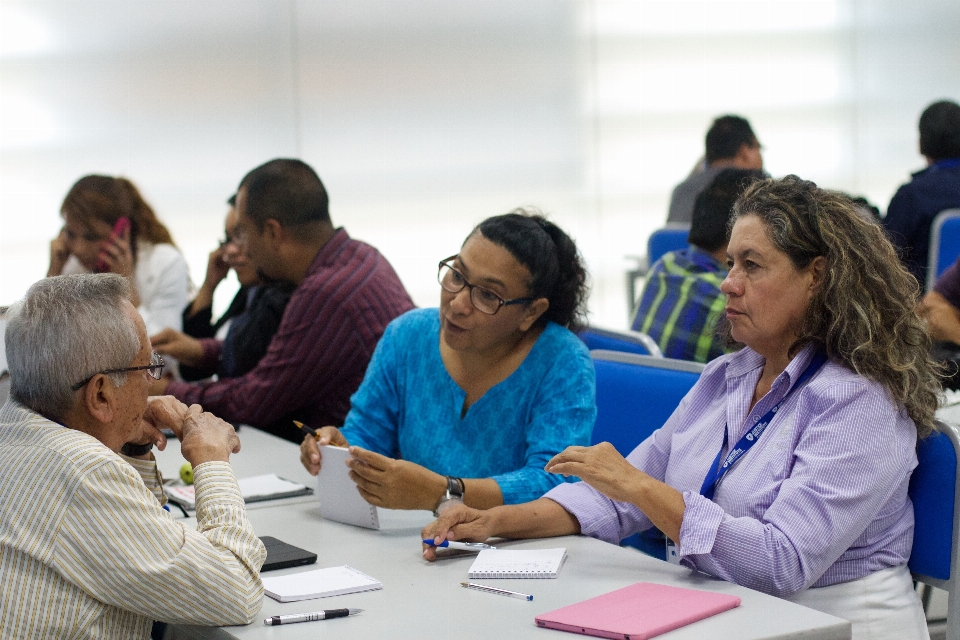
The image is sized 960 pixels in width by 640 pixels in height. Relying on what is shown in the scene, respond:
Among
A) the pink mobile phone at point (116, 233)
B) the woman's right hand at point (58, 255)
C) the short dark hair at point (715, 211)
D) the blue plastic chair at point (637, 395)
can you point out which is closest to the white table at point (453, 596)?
the blue plastic chair at point (637, 395)

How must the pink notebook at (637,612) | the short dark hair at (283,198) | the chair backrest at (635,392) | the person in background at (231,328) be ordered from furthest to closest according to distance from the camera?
the person in background at (231,328) < the short dark hair at (283,198) < the chair backrest at (635,392) < the pink notebook at (637,612)

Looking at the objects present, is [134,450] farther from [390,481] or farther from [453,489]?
[453,489]

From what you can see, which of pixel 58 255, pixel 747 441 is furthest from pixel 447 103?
pixel 747 441

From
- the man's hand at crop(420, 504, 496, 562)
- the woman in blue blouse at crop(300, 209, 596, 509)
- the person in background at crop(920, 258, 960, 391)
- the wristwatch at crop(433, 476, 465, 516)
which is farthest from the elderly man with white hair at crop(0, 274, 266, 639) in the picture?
the person in background at crop(920, 258, 960, 391)

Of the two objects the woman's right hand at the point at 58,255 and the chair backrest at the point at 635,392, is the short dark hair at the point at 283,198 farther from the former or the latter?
the woman's right hand at the point at 58,255

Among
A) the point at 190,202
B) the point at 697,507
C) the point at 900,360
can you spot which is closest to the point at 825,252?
the point at 900,360

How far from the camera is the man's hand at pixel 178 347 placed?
12.6 feet

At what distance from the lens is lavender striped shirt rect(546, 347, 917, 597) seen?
5.63ft

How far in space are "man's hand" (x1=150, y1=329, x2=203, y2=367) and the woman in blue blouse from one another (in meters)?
1.53

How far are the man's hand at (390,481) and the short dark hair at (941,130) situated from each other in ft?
13.7

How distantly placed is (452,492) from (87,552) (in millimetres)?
790

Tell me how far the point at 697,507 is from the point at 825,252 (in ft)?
1.65

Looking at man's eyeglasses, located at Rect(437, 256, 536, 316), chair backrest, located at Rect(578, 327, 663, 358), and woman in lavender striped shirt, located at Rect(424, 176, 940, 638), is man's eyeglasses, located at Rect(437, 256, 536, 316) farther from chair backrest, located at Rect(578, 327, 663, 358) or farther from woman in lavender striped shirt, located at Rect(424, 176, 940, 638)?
chair backrest, located at Rect(578, 327, 663, 358)

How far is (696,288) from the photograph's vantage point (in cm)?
340
